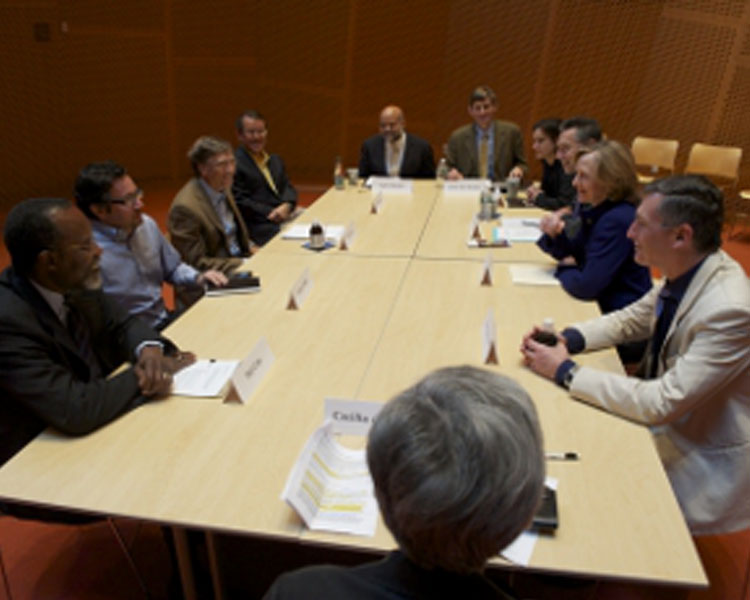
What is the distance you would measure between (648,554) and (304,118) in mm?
7463

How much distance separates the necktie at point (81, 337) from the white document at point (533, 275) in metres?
1.81

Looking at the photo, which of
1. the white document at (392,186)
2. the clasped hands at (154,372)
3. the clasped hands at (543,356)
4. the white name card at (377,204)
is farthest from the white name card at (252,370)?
the white document at (392,186)

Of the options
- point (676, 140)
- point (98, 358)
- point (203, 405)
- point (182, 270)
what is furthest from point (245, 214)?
point (676, 140)

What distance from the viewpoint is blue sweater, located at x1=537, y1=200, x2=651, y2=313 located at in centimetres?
252

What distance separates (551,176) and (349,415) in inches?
125

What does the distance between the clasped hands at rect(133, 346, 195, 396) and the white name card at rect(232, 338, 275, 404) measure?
24cm

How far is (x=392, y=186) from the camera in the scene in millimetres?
4586

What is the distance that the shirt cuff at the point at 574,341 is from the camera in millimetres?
2123

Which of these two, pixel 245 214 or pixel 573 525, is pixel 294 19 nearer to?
pixel 245 214

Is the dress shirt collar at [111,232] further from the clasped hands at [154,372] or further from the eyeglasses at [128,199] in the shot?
the clasped hands at [154,372]

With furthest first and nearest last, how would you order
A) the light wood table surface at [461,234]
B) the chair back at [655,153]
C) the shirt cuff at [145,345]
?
the chair back at [655,153] → the light wood table surface at [461,234] → the shirt cuff at [145,345]

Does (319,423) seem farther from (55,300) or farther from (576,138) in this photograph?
(576,138)

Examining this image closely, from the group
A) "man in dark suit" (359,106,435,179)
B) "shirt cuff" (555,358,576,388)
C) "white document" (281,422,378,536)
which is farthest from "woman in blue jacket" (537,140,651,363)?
"man in dark suit" (359,106,435,179)

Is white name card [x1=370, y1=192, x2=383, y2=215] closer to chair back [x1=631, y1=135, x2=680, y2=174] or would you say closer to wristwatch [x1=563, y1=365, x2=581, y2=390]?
wristwatch [x1=563, y1=365, x2=581, y2=390]
